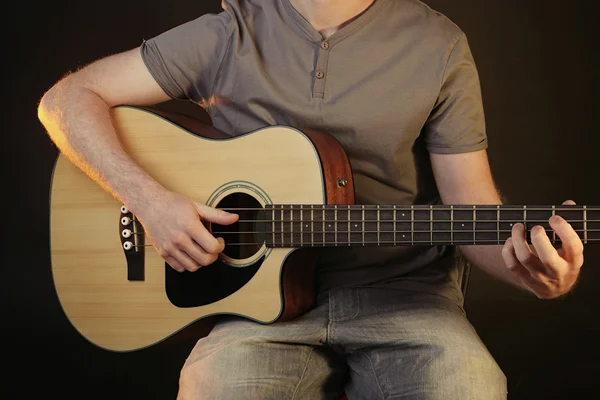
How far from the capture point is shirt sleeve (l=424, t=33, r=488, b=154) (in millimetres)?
1939

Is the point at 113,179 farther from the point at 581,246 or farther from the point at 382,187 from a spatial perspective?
the point at 581,246

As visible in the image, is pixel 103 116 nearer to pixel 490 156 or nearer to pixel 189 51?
pixel 189 51

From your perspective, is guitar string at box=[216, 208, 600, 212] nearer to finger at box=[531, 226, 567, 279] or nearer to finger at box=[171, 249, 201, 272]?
finger at box=[531, 226, 567, 279]

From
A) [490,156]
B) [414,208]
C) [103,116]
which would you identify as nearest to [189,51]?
[103,116]

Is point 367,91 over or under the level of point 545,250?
over

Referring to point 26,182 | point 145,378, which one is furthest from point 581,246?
point 26,182

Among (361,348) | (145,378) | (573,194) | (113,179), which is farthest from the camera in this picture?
(573,194)

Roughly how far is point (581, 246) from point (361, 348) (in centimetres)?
52

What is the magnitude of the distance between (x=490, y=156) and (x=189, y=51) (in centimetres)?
157

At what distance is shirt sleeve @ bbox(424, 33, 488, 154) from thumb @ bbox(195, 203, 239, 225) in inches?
21.2

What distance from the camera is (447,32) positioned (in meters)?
1.99

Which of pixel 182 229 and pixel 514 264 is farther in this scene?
pixel 182 229

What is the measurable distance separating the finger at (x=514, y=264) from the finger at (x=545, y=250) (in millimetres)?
58

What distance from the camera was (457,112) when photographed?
194 centimetres
